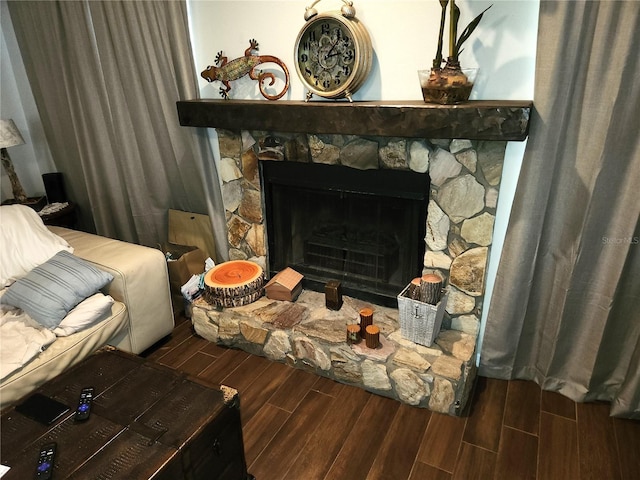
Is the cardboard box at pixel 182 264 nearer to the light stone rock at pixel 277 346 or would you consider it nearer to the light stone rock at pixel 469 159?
the light stone rock at pixel 277 346

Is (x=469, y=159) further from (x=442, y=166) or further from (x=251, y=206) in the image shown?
(x=251, y=206)

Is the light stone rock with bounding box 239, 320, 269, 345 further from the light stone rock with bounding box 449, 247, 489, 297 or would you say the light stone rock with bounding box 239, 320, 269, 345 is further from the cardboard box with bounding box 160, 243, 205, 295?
the light stone rock with bounding box 449, 247, 489, 297

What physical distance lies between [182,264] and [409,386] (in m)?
1.41

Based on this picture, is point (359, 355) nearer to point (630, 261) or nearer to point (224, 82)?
point (630, 261)

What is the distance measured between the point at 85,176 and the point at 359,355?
84.3 inches

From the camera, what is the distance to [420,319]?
186cm

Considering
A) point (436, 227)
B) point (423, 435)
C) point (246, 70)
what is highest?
point (246, 70)

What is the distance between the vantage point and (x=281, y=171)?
2.23m

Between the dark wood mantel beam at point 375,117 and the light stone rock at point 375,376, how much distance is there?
98 cm

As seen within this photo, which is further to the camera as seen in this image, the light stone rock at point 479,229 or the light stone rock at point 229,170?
the light stone rock at point 229,170

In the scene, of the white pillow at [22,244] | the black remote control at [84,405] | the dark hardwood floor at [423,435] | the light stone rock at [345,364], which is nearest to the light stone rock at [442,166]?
the light stone rock at [345,364]

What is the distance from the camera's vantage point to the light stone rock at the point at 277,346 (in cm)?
209

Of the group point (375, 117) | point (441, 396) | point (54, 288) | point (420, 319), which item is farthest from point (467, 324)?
point (54, 288)

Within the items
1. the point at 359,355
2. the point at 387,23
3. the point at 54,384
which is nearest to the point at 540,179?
the point at 387,23
